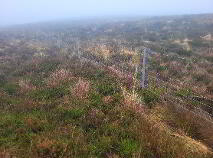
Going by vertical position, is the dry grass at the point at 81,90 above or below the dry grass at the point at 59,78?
above

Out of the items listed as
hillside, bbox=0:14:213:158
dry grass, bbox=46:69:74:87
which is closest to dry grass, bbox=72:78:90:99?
hillside, bbox=0:14:213:158

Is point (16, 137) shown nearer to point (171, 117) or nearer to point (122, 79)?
point (171, 117)

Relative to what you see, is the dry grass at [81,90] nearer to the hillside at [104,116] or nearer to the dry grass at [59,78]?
the hillside at [104,116]

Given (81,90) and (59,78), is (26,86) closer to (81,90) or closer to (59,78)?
(59,78)

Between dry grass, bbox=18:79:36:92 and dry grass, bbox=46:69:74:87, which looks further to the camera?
dry grass, bbox=46:69:74:87

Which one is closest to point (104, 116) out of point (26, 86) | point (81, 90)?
point (81, 90)

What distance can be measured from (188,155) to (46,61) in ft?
39.9

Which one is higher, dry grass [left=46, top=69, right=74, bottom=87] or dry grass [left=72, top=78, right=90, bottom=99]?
dry grass [left=72, top=78, right=90, bottom=99]

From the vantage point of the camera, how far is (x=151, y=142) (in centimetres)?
686

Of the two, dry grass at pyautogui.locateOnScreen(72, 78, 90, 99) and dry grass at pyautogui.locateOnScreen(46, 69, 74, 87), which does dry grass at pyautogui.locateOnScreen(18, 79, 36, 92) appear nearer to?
dry grass at pyautogui.locateOnScreen(46, 69, 74, 87)

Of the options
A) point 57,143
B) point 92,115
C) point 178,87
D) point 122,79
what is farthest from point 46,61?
point 57,143

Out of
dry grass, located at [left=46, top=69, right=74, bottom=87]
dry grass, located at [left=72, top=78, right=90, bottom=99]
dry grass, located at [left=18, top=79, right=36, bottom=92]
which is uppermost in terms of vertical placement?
dry grass, located at [left=72, top=78, right=90, bottom=99]

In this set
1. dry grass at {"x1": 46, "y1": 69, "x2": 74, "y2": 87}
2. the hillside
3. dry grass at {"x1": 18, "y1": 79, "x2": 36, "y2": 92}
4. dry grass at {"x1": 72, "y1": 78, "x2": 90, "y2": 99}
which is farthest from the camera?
dry grass at {"x1": 46, "y1": 69, "x2": 74, "y2": 87}

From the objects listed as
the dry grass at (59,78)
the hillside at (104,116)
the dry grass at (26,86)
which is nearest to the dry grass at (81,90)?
the hillside at (104,116)
